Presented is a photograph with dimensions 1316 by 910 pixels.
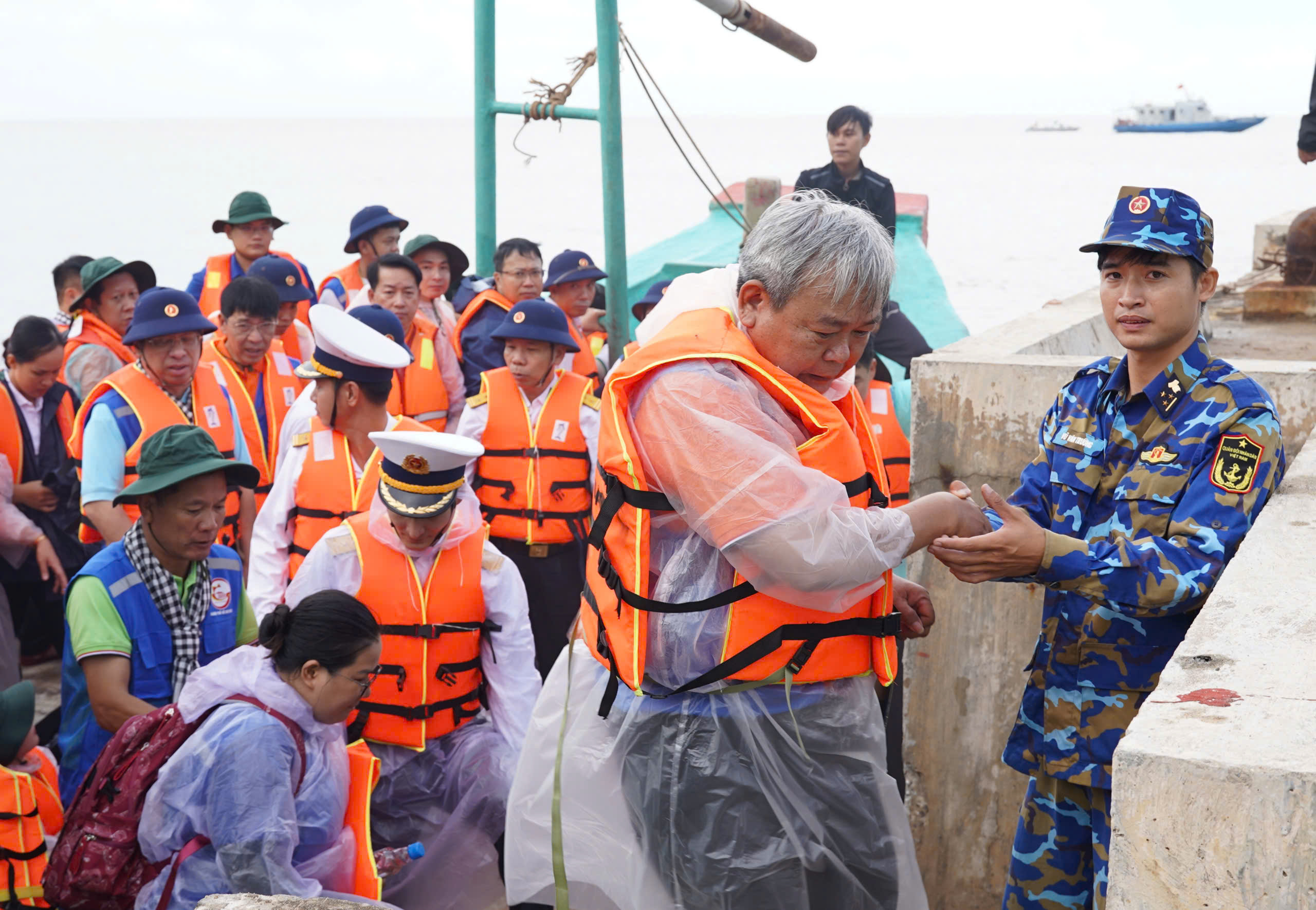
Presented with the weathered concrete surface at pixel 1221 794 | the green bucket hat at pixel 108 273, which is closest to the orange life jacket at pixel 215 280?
the green bucket hat at pixel 108 273

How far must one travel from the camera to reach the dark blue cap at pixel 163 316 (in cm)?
458

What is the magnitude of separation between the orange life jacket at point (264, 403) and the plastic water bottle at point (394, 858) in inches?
88.3

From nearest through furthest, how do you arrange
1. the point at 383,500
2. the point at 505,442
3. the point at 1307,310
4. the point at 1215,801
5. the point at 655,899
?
1. the point at 1215,801
2. the point at 655,899
3. the point at 383,500
4. the point at 505,442
5. the point at 1307,310

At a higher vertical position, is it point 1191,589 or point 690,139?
point 690,139

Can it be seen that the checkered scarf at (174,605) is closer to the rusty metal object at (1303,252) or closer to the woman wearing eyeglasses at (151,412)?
the woman wearing eyeglasses at (151,412)

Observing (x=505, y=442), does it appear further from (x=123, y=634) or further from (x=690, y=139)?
(x=690, y=139)

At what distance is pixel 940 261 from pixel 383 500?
3942cm

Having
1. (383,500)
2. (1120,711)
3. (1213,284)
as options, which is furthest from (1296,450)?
(383,500)

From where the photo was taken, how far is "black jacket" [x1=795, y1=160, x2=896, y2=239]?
22.5 feet

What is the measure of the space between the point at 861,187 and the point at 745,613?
528cm

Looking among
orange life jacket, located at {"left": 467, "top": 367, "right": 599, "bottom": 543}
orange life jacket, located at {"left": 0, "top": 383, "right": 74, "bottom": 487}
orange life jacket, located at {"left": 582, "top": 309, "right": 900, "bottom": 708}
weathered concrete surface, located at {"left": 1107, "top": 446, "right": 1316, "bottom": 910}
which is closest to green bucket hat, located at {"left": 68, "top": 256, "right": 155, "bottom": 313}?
orange life jacket, located at {"left": 0, "top": 383, "right": 74, "bottom": 487}

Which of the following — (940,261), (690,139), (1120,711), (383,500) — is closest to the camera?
(1120,711)

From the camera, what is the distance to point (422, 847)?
3234 mm

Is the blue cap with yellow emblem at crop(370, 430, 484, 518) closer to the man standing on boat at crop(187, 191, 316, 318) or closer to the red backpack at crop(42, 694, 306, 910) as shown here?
the red backpack at crop(42, 694, 306, 910)
